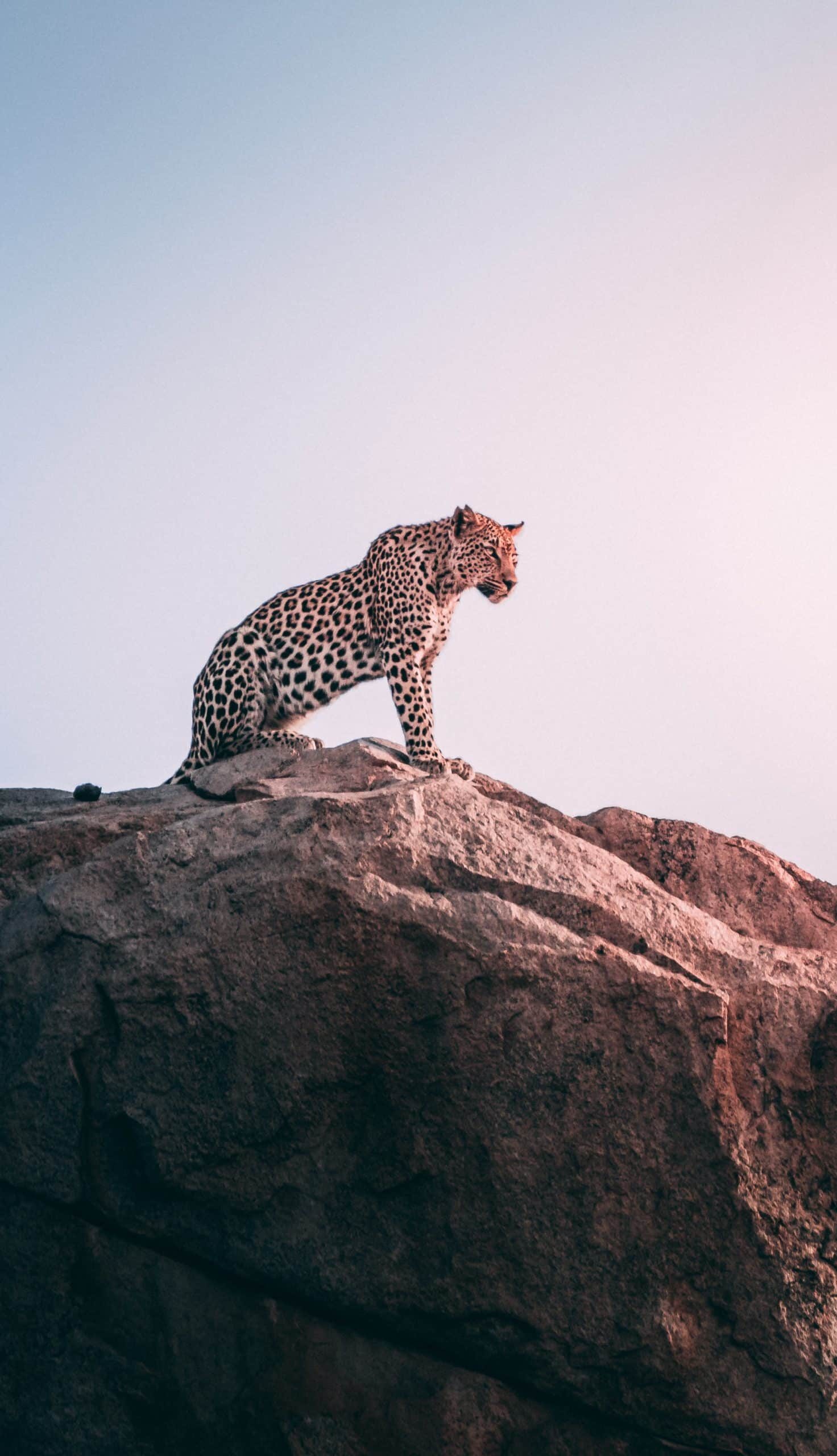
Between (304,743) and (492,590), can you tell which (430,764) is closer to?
(304,743)

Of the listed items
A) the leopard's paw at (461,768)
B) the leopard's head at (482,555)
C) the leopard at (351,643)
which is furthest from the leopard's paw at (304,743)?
the leopard's head at (482,555)

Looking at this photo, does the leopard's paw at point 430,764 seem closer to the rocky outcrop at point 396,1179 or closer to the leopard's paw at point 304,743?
the leopard's paw at point 304,743

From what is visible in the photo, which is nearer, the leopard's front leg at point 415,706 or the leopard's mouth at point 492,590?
the leopard's front leg at point 415,706

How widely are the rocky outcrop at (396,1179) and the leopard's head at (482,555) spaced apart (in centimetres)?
588

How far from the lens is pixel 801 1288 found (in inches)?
281

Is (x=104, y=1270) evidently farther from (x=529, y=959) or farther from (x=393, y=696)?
(x=393, y=696)

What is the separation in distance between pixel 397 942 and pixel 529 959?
79 centimetres

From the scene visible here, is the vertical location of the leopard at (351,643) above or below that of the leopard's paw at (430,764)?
above

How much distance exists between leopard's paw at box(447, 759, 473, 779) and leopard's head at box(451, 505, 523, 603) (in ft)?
9.09

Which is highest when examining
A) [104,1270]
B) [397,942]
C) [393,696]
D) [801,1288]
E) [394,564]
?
[394,564]

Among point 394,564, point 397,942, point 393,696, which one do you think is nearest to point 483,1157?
point 397,942

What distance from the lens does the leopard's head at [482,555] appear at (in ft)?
43.7

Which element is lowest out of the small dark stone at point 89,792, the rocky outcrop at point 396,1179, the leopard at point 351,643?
the rocky outcrop at point 396,1179

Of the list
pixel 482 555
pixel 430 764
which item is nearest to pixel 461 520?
pixel 482 555
